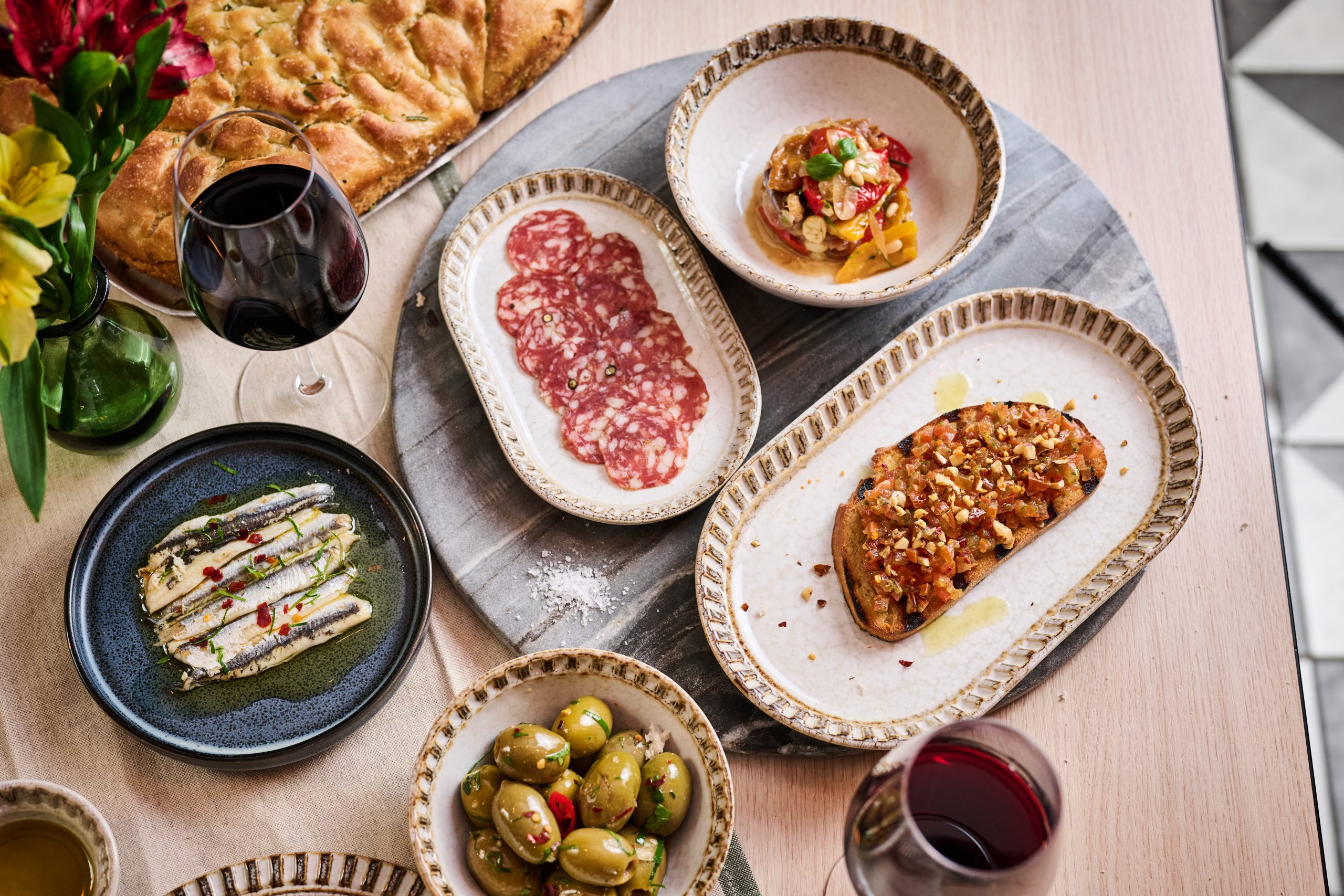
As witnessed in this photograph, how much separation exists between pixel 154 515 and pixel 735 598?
856mm

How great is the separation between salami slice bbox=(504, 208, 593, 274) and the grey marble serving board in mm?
115

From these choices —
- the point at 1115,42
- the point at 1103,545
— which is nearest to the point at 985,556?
the point at 1103,545

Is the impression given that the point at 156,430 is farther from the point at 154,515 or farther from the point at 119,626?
the point at 119,626

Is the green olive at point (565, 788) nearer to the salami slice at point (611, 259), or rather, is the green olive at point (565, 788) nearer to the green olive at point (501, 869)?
the green olive at point (501, 869)

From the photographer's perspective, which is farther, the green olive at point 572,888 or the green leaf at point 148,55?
the green olive at point 572,888

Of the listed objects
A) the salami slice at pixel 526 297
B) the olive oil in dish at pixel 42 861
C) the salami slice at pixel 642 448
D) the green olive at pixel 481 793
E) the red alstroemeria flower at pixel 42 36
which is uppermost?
the red alstroemeria flower at pixel 42 36

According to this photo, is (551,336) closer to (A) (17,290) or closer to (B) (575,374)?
(B) (575,374)

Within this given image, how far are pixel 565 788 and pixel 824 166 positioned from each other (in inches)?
38.9

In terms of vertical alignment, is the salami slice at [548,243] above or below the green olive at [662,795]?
above

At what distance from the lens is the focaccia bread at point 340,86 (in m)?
1.54

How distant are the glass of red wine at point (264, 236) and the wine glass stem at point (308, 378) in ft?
0.73

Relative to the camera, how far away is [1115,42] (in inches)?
73.4

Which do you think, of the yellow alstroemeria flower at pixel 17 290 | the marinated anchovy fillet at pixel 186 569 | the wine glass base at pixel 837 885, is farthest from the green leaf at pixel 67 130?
the wine glass base at pixel 837 885

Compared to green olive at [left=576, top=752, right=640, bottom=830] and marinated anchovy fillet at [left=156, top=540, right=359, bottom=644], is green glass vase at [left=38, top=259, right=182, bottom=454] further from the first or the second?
green olive at [left=576, top=752, right=640, bottom=830]
